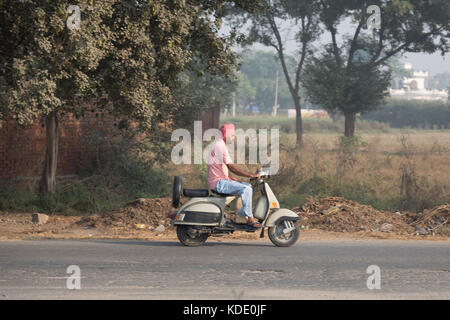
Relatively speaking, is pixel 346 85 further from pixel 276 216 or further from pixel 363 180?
pixel 276 216

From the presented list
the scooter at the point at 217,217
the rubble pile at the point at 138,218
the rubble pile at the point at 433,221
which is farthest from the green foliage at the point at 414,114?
the scooter at the point at 217,217

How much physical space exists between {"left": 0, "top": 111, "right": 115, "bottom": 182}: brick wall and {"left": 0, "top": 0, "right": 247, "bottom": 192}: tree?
299 cm

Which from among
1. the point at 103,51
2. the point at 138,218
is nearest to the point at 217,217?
the point at 138,218

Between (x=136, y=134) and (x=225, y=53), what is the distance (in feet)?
17.0

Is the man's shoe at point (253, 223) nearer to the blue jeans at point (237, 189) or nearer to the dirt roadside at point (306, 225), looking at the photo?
the blue jeans at point (237, 189)

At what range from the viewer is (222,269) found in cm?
903

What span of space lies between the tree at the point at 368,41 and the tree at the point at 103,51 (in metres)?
20.0

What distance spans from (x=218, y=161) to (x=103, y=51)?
3.71 metres

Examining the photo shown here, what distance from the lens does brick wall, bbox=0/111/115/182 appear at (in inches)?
722

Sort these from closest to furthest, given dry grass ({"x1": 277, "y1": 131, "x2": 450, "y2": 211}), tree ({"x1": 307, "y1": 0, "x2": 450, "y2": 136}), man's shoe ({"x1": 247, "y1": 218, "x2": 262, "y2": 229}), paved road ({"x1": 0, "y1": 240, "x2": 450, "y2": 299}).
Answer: paved road ({"x1": 0, "y1": 240, "x2": 450, "y2": 299}) < man's shoe ({"x1": 247, "y1": 218, "x2": 262, "y2": 229}) < dry grass ({"x1": 277, "y1": 131, "x2": 450, "y2": 211}) < tree ({"x1": 307, "y1": 0, "x2": 450, "y2": 136})

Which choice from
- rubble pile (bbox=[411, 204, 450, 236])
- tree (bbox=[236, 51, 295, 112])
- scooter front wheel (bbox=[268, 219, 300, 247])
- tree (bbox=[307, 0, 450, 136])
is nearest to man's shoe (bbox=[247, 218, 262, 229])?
scooter front wheel (bbox=[268, 219, 300, 247])

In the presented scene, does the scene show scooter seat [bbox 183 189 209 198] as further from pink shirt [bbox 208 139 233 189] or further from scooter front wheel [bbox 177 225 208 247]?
scooter front wheel [bbox 177 225 208 247]
